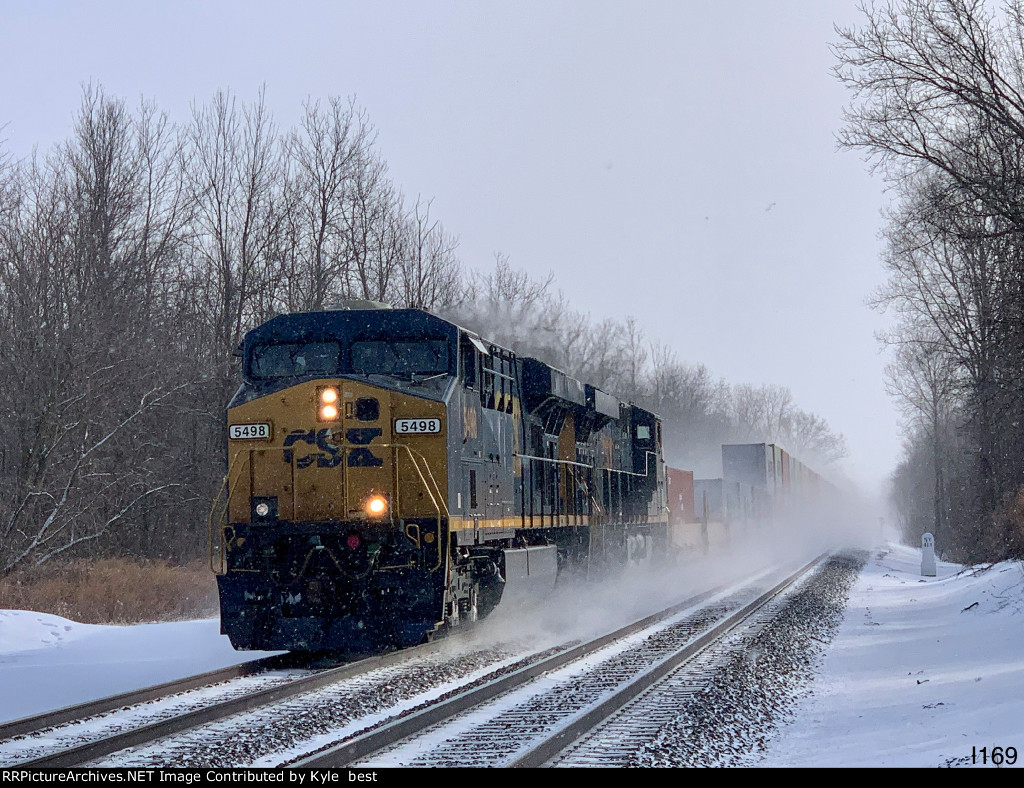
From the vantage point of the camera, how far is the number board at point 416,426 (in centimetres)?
1078

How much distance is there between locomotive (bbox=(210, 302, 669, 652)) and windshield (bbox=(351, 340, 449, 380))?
2cm

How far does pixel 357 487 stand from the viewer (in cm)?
1066

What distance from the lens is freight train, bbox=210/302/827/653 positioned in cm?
1045

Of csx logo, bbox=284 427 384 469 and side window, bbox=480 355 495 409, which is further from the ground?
side window, bbox=480 355 495 409

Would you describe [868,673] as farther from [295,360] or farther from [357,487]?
[295,360]

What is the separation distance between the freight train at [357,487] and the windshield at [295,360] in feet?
0.05

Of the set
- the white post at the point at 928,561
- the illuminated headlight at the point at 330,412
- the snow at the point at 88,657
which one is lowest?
the white post at the point at 928,561

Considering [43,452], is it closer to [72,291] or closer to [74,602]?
[74,602]

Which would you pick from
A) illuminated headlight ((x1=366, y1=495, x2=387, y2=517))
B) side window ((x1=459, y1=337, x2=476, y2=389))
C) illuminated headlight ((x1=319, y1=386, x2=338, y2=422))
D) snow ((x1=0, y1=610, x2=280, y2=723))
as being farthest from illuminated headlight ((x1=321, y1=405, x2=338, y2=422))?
snow ((x1=0, y1=610, x2=280, y2=723))

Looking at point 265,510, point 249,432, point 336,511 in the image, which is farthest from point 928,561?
point 249,432

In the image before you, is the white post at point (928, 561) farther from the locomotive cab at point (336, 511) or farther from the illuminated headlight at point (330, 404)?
the illuminated headlight at point (330, 404)

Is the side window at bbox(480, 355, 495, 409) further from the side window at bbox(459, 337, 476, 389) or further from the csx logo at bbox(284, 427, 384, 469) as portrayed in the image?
the csx logo at bbox(284, 427, 384, 469)

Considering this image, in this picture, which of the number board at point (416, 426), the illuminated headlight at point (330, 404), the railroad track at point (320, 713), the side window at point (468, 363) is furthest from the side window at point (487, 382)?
the railroad track at point (320, 713)
